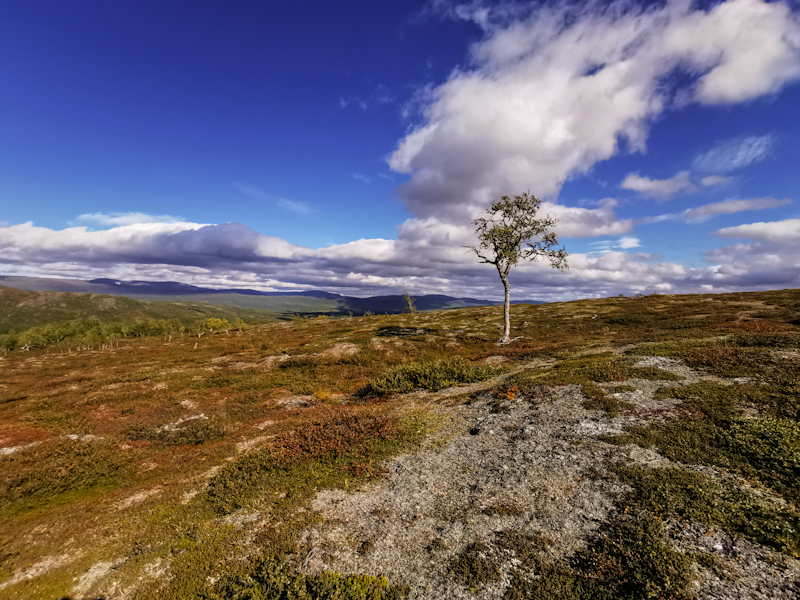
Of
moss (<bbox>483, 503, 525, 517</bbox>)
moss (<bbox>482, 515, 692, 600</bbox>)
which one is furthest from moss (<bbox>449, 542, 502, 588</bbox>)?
moss (<bbox>483, 503, 525, 517</bbox>)

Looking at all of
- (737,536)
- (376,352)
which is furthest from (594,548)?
(376,352)

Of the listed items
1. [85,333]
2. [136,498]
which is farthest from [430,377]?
[85,333]

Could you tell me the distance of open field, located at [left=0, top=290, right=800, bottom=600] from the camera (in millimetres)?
9125

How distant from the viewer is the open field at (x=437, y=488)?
9125 mm

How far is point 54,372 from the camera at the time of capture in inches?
1907

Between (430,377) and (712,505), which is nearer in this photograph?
(712,505)

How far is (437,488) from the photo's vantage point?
13.6 m

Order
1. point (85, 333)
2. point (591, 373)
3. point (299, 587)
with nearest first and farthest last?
point (299, 587) → point (591, 373) → point (85, 333)

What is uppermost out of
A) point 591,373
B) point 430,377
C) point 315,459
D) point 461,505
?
point 591,373

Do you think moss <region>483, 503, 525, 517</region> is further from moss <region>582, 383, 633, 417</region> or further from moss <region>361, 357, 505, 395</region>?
moss <region>361, 357, 505, 395</region>

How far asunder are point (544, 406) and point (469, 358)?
19404 mm

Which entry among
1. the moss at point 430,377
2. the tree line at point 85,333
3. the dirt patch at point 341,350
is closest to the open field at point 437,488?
the moss at point 430,377

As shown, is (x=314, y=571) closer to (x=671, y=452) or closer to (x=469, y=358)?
(x=671, y=452)

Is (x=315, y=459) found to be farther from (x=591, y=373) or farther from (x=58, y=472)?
(x=591, y=373)
